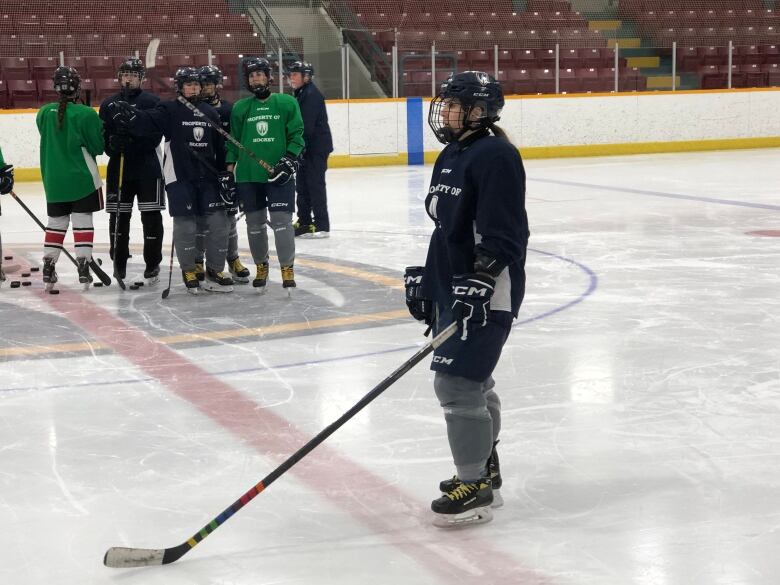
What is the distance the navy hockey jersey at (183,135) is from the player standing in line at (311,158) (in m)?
2.35

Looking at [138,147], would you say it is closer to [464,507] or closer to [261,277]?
[261,277]

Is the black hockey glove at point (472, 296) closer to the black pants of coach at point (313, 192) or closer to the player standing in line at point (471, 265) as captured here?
the player standing in line at point (471, 265)

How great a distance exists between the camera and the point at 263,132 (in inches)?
233

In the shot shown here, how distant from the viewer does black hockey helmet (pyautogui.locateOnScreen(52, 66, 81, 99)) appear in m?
6.05

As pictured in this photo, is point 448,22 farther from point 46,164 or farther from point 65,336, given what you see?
point 65,336

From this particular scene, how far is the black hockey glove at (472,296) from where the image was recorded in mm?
2689

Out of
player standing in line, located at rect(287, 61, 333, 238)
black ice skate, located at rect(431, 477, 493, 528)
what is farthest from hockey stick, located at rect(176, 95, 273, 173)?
black ice skate, located at rect(431, 477, 493, 528)

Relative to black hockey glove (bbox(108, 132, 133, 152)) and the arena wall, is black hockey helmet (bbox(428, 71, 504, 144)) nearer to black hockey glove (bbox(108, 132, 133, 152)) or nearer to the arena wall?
black hockey glove (bbox(108, 132, 133, 152))

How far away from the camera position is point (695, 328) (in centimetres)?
510

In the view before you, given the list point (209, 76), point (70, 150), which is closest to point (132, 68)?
point (209, 76)

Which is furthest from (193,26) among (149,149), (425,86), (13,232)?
(149,149)

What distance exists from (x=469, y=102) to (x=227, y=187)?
334cm

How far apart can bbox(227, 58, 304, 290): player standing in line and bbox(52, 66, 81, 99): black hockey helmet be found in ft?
2.96

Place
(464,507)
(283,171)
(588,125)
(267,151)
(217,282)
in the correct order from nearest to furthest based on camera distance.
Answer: (464,507) → (283,171) → (267,151) → (217,282) → (588,125)
